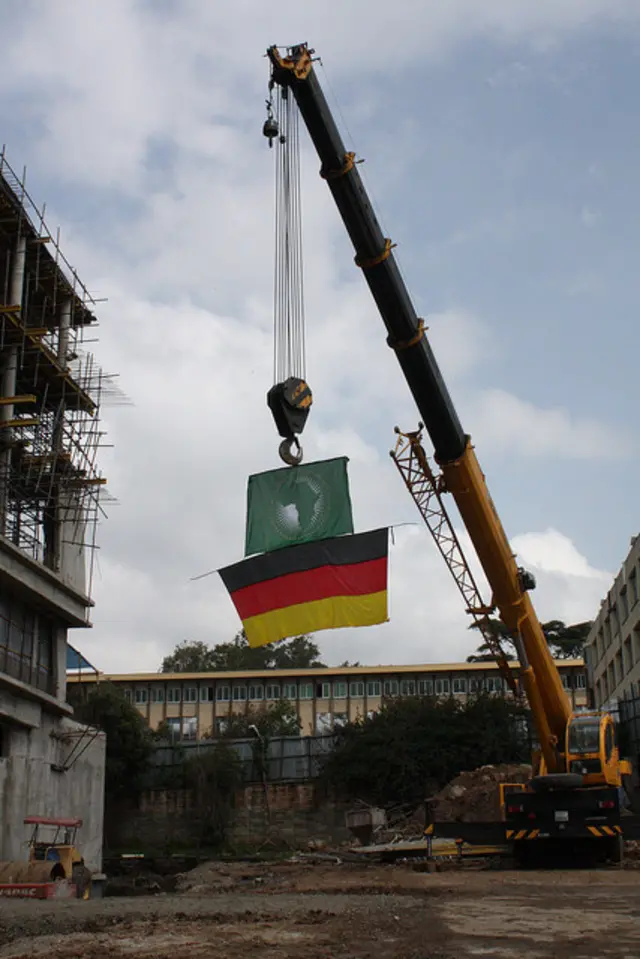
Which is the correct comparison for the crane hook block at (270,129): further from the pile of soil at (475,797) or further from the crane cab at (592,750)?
the pile of soil at (475,797)

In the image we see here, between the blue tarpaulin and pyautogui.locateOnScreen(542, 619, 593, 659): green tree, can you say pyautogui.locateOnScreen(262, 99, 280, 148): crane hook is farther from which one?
pyautogui.locateOnScreen(542, 619, 593, 659): green tree

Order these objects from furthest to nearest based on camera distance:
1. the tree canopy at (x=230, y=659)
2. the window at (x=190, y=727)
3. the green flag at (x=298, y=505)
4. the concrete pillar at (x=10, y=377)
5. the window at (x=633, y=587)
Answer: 1. the tree canopy at (x=230, y=659)
2. the window at (x=190, y=727)
3. the window at (x=633, y=587)
4. the concrete pillar at (x=10, y=377)
5. the green flag at (x=298, y=505)

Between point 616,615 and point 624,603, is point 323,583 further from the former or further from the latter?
point 616,615

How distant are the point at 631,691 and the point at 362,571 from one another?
33.2 metres

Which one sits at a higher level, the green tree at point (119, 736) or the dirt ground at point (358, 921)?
the green tree at point (119, 736)

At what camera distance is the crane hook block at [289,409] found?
1936cm

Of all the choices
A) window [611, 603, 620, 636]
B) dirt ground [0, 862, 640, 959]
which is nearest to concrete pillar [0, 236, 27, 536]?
dirt ground [0, 862, 640, 959]

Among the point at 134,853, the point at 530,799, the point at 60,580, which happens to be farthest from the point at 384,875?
the point at 134,853

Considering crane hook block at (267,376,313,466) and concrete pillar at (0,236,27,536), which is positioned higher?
concrete pillar at (0,236,27,536)

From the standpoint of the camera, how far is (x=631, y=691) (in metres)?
50.6

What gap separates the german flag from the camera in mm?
21984

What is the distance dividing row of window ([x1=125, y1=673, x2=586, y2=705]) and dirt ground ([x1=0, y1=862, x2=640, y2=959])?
53.8 metres

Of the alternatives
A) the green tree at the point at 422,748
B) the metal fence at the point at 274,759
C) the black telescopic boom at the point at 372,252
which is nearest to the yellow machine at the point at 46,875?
the black telescopic boom at the point at 372,252

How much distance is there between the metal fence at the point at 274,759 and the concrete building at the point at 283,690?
1938 centimetres
